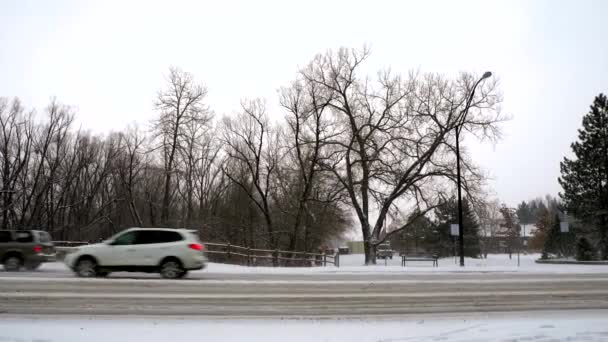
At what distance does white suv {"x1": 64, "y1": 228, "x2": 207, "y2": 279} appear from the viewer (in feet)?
49.6

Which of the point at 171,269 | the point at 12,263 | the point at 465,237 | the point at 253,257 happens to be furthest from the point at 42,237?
the point at 465,237

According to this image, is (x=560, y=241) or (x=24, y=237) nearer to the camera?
(x=24, y=237)

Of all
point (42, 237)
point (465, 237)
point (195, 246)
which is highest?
point (42, 237)

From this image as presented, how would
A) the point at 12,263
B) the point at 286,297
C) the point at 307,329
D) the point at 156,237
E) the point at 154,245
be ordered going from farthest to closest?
1. the point at 12,263
2. the point at 156,237
3. the point at 154,245
4. the point at 286,297
5. the point at 307,329

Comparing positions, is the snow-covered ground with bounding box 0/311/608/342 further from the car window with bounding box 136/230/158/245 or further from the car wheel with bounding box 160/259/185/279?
the car window with bounding box 136/230/158/245

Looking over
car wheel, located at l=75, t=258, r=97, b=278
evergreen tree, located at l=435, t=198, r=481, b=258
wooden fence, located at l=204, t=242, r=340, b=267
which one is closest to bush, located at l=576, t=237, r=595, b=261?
evergreen tree, located at l=435, t=198, r=481, b=258

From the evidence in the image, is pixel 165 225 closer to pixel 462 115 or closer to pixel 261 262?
pixel 261 262

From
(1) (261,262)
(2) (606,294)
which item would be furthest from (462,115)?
(2) (606,294)

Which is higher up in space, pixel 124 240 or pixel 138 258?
pixel 124 240

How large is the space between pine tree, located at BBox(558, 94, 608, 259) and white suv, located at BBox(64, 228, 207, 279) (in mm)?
42559

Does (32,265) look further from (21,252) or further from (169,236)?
(169,236)

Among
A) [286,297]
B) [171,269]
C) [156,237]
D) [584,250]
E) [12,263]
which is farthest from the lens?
[584,250]

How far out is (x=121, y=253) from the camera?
49.9 feet

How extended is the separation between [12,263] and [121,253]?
20.0ft
